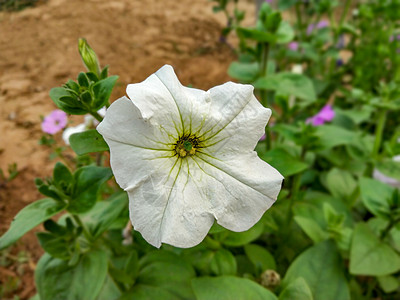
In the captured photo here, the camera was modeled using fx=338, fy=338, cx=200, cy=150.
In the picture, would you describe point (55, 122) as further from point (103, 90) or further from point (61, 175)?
point (103, 90)

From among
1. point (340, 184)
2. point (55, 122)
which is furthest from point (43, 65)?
point (340, 184)

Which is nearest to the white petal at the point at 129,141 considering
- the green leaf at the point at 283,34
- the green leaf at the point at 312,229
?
the green leaf at the point at 312,229

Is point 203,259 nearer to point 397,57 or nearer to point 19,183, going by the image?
point 19,183

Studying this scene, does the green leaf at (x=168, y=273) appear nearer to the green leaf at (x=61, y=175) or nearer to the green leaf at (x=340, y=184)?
the green leaf at (x=61, y=175)

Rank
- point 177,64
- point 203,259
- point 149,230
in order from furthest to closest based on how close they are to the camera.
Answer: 1. point 177,64
2. point 203,259
3. point 149,230

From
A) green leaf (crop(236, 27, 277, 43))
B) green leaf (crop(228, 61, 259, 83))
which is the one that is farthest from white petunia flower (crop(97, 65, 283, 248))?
green leaf (crop(228, 61, 259, 83))

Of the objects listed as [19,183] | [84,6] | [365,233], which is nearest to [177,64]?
[84,6]
